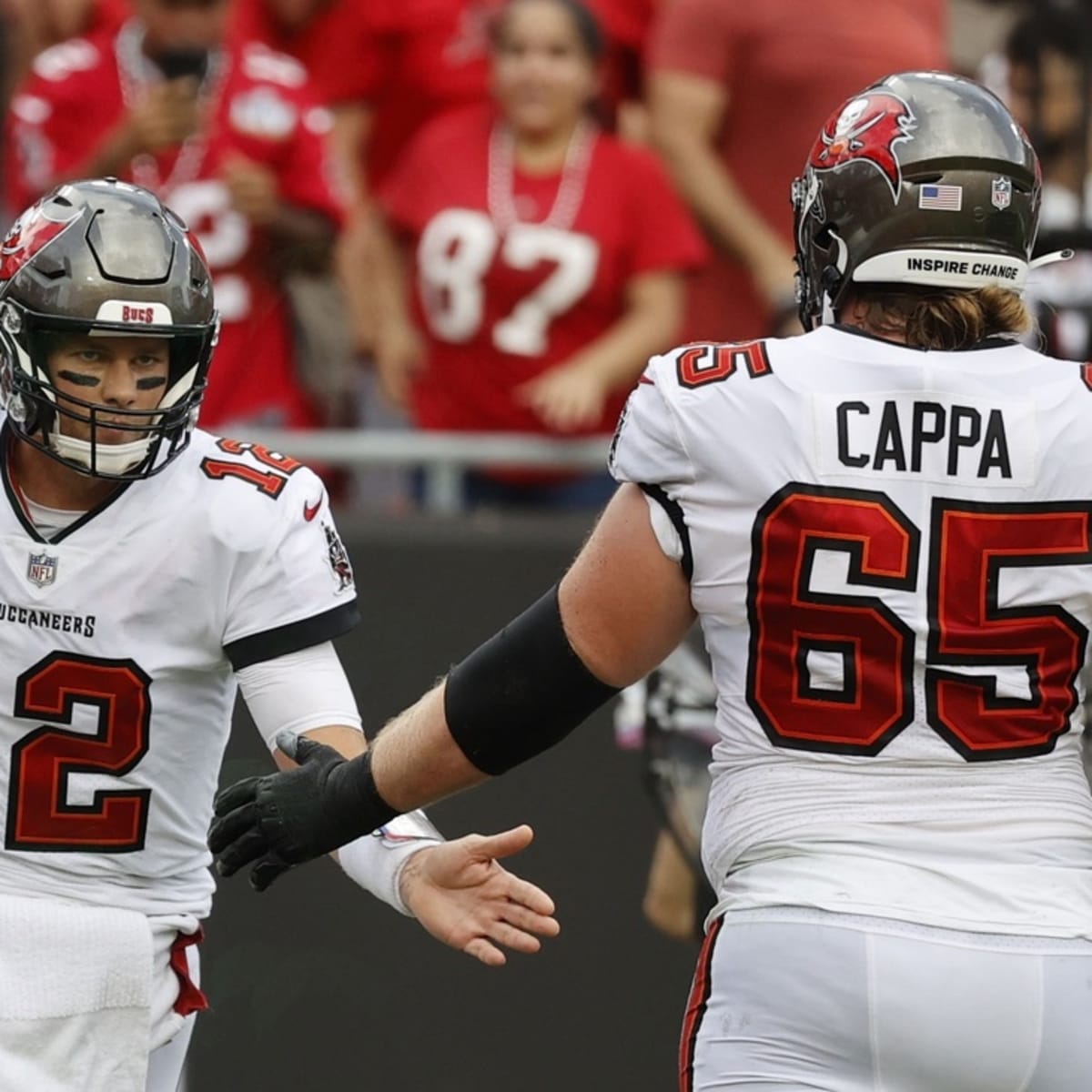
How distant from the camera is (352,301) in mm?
6883

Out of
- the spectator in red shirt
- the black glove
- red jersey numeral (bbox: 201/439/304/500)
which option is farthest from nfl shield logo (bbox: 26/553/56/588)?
the spectator in red shirt

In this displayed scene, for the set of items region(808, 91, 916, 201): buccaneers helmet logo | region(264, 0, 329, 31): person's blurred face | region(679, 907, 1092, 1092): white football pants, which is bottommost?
region(679, 907, 1092, 1092): white football pants

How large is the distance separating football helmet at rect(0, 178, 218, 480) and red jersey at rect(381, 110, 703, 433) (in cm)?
261

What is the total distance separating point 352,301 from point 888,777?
421 centimetres

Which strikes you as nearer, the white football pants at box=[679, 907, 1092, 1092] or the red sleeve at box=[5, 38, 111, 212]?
the white football pants at box=[679, 907, 1092, 1092]

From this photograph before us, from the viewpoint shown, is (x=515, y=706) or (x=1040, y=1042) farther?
(x=515, y=706)

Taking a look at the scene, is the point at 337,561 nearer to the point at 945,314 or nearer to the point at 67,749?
the point at 67,749

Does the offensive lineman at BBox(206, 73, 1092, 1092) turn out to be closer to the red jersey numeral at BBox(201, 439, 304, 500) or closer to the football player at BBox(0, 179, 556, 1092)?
the football player at BBox(0, 179, 556, 1092)

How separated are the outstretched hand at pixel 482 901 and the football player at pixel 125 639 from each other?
225mm

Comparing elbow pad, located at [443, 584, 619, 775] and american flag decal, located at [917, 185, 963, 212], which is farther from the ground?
american flag decal, located at [917, 185, 963, 212]

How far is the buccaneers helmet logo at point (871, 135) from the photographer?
3.09m

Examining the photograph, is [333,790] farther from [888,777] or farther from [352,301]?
[352,301]

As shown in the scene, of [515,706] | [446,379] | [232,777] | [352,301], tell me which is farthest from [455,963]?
[515,706]

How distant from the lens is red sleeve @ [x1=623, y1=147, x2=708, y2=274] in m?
6.47
